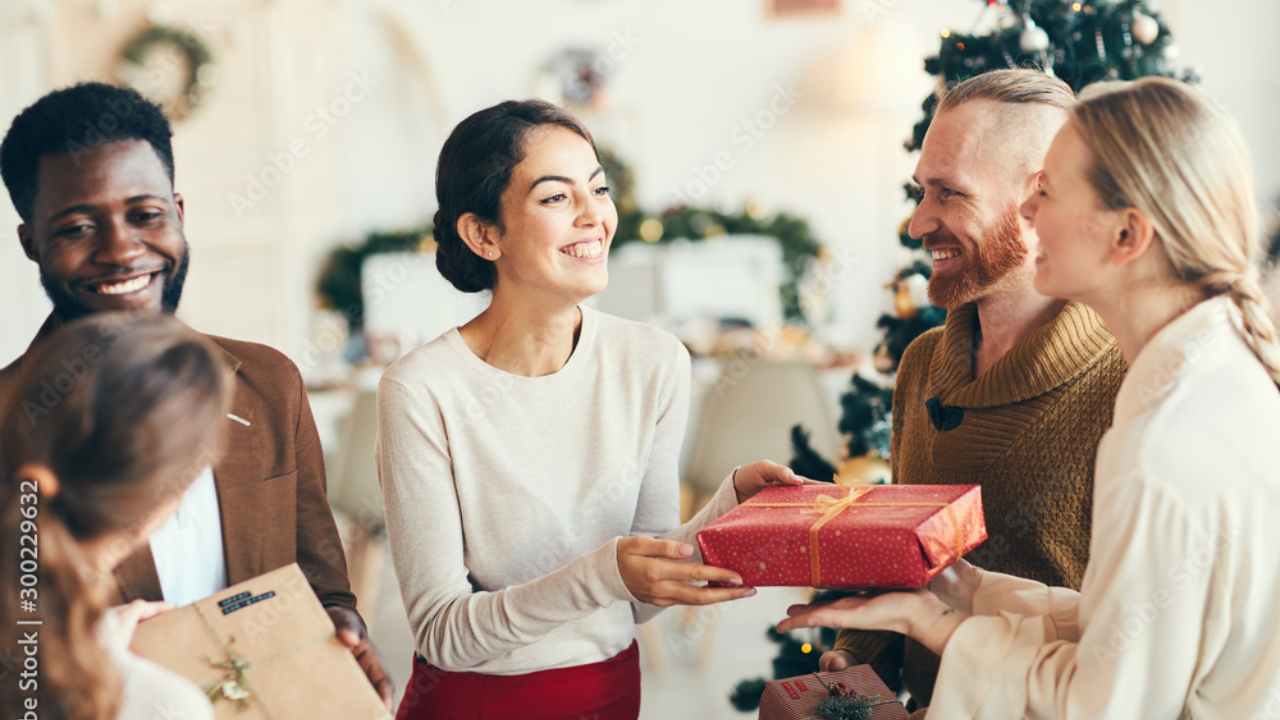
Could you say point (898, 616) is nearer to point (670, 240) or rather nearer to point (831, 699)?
point (831, 699)

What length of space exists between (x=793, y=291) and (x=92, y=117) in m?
5.54

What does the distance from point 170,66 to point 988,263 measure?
16.2 feet

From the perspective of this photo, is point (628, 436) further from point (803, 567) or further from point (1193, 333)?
point (1193, 333)

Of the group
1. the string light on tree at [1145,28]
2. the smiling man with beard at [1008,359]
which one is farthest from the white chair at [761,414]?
the smiling man with beard at [1008,359]

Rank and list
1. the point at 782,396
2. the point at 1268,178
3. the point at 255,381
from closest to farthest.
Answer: the point at 255,381
the point at 782,396
the point at 1268,178

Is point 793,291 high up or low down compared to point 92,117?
down

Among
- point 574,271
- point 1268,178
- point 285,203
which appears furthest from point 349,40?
point 574,271

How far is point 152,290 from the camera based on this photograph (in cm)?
132

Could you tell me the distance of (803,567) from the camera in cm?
128

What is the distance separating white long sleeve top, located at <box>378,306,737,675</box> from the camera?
4.99 ft

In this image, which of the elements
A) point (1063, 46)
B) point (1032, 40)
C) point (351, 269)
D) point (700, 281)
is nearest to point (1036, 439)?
point (1032, 40)

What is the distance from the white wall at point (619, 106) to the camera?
582 cm

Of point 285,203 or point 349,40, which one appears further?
point 349,40

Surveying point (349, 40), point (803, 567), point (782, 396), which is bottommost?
point (782, 396)
